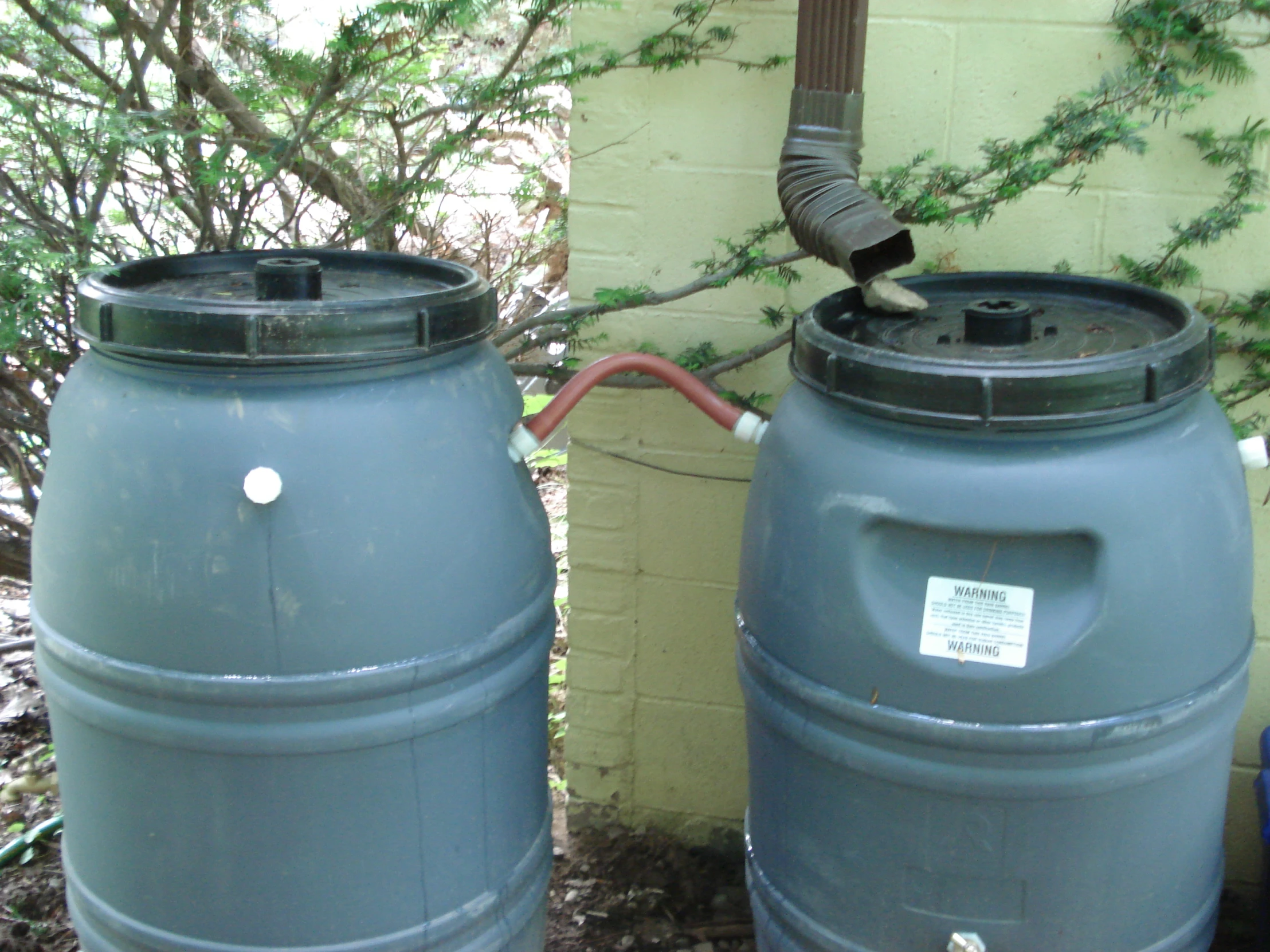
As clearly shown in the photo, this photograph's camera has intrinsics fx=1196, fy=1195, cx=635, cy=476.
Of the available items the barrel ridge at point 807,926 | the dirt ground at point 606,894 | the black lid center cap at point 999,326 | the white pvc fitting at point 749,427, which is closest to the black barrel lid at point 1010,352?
the black lid center cap at point 999,326

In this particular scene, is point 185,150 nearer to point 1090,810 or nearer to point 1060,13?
point 1060,13

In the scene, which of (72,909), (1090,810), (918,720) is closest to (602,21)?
(918,720)

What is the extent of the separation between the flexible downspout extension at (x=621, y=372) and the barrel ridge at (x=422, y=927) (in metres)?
0.64

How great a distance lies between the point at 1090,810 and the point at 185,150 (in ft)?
6.17

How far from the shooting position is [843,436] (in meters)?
1.51

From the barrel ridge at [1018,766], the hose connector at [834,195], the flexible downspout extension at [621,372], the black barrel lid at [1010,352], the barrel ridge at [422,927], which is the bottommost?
the barrel ridge at [422,927]

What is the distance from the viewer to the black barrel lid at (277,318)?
1.43m

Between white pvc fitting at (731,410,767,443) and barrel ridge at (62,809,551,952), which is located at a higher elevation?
white pvc fitting at (731,410,767,443)

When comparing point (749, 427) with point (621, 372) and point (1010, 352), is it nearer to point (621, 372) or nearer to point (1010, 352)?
point (621, 372)

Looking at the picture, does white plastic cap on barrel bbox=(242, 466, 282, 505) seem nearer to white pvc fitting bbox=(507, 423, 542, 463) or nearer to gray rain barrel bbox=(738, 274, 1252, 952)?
white pvc fitting bbox=(507, 423, 542, 463)

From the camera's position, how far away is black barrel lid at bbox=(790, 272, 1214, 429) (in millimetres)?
1370

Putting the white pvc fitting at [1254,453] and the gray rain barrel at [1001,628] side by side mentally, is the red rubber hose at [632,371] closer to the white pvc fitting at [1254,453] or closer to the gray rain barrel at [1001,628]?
the gray rain barrel at [1001,628]

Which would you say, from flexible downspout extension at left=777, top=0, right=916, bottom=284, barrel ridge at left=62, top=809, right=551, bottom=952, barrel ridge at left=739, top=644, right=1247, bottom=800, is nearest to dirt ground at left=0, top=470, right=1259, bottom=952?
barrel ridge at left=62, top=809, right=551, bottom=952

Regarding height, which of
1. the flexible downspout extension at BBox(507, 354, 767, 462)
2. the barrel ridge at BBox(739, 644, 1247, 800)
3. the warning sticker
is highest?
the flexible downspout extension at BBox(507, 354, 767, 462)
